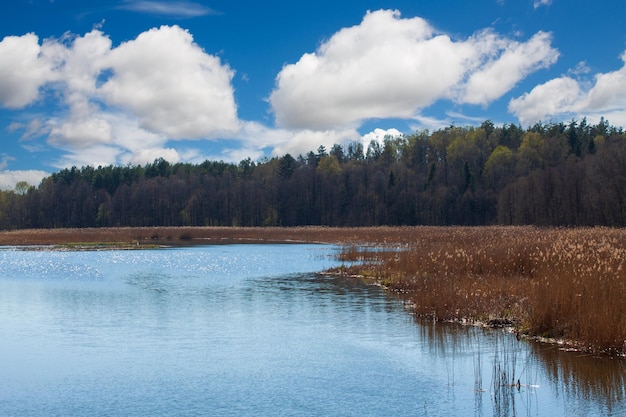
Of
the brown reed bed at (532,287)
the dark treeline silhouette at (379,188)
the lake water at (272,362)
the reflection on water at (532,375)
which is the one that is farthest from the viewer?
the dark treeline silhouette at (379,188)

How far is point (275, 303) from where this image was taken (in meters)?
22.1

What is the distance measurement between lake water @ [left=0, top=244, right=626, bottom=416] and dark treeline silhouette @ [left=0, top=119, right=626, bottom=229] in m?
55.8

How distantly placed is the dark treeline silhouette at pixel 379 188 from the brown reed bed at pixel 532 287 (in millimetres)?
47258

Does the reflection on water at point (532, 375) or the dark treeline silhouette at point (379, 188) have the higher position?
the dark treeline silhouette at point (379, 188)

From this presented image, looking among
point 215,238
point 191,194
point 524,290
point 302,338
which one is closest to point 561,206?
point 215,238

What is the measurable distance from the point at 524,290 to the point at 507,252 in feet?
19.3

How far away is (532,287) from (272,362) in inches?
324

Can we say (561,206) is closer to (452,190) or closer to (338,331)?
(452,190)

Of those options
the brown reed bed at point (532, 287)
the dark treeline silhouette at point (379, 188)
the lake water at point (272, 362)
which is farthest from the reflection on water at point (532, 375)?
the dark treeline silhouette at point (379, 188)

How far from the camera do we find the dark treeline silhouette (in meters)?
80.8

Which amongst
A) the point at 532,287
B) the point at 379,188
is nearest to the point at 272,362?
the point at 532,287

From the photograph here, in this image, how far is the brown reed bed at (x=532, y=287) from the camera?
13391mm

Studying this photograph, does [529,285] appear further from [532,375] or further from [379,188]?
[379,188]

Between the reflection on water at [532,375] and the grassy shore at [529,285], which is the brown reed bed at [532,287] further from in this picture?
the reflection on water at [532,375]
